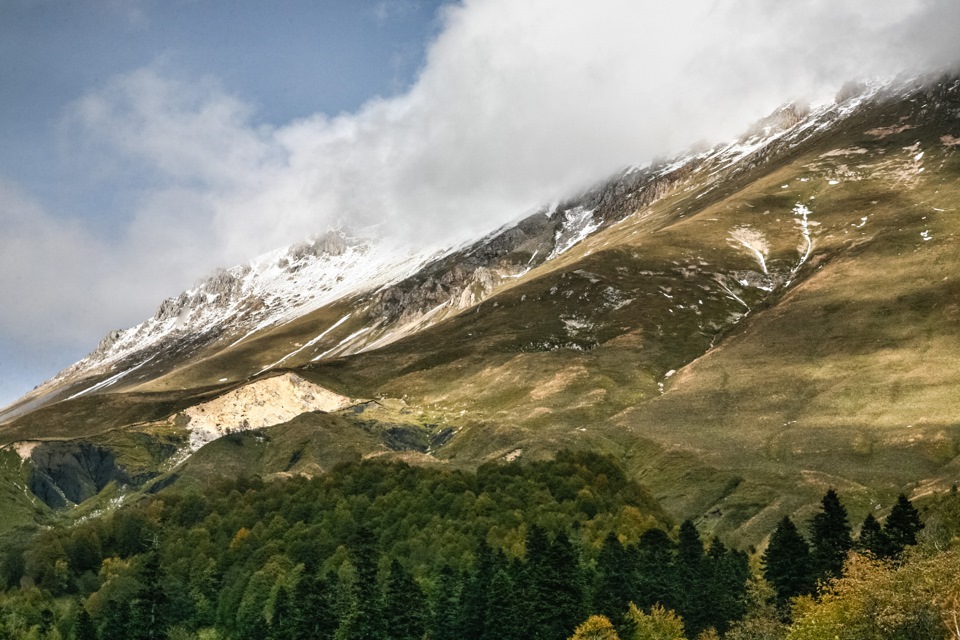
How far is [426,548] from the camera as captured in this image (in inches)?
5512

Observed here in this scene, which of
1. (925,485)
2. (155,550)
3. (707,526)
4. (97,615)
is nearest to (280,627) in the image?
(97,615)

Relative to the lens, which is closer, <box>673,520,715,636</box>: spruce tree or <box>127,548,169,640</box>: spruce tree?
<box>673,520,715,636</box>: spruce tree

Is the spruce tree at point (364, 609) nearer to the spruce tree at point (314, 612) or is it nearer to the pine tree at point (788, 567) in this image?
the spruce tree at point (314, 612)

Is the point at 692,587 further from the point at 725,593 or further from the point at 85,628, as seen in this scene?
the point at 85,628

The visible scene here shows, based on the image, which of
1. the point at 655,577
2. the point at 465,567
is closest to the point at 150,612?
the point at 465,567

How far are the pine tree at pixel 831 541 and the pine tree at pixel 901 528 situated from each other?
14.5 ft

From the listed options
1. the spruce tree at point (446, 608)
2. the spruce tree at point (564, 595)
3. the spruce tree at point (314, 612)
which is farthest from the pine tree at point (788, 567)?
the spruce tree at point (314, 612)

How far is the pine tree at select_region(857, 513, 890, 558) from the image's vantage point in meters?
97.2

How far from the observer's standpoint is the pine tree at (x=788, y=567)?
9962 centimetres

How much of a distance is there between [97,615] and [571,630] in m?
75.0

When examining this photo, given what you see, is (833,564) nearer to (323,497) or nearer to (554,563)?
(554,563)

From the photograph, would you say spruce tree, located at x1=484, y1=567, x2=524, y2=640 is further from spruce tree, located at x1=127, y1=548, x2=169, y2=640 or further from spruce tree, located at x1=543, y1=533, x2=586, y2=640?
spruce tree, located at x1=127, y1=548, x2=169, y2=640

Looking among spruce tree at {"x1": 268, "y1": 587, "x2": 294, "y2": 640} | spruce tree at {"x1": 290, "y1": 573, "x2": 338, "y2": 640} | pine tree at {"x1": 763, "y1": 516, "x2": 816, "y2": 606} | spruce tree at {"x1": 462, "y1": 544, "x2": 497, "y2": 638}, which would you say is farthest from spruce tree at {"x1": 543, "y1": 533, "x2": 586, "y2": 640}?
spruce tree at {"x1": 268, "y1": 587, "x2": 294, "y2": 640}

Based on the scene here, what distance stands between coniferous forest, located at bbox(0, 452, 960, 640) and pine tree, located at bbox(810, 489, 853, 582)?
0.70ft
